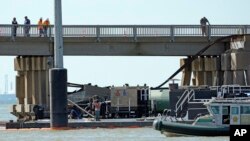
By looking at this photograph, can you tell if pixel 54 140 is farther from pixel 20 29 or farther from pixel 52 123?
pixel 20 29

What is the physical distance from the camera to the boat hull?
62.8 meters

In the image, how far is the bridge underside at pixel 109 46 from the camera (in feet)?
268

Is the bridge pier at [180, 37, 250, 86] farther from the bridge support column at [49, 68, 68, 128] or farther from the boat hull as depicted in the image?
the boat hull

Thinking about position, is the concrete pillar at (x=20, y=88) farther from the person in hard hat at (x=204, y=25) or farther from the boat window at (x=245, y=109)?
the boat window at (x=245, y=109)

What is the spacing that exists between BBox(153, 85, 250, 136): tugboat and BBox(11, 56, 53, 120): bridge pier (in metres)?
18.6

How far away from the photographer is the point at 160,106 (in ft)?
266

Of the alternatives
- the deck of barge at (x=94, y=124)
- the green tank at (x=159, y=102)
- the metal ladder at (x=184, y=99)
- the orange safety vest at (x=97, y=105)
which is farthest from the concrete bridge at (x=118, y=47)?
the metal ladder at (x=184, y=99)

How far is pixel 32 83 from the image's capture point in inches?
3302

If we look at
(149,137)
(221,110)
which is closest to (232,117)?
(221,110)

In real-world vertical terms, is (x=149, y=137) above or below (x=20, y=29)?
below

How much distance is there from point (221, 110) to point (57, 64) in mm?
11648

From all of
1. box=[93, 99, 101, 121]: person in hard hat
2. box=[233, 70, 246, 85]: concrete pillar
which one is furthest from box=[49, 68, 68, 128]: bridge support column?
box=[233, 70, 246, 85]: concrete pillar

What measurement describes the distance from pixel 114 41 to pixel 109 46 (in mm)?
633

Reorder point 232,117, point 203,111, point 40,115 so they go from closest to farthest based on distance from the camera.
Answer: point 232,117, point 203,111, point 40,115
